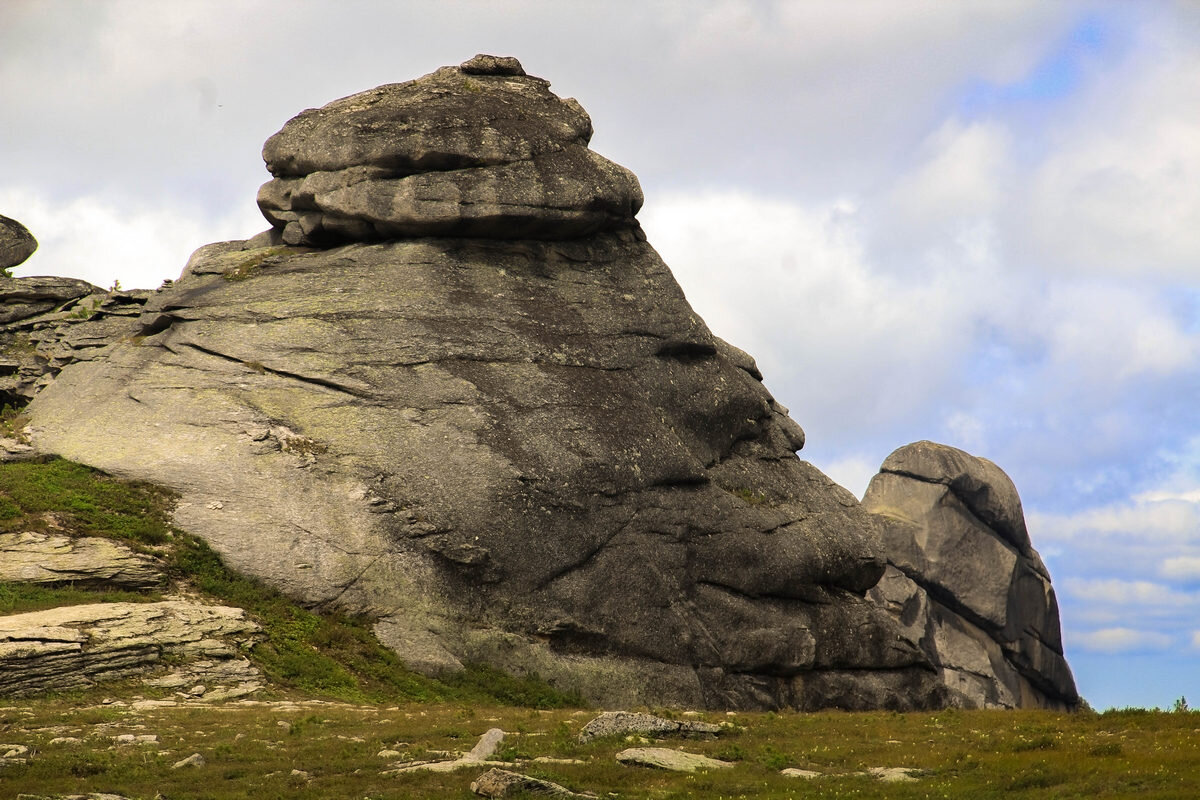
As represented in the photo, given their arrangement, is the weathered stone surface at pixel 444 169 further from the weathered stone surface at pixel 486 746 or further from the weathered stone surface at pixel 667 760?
the weathered stone surface at pixel 667 760

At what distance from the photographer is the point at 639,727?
3059 cm

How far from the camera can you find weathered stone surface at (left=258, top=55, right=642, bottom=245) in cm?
5588

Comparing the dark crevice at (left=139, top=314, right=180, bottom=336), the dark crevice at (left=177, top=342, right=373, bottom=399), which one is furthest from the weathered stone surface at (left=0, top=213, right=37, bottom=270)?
the dark crevice at (left=177, top=342, right=373, bottom=399)

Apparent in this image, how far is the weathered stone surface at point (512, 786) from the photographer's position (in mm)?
23578

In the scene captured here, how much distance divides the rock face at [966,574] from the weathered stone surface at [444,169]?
146 ft

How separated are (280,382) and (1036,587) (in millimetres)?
69428

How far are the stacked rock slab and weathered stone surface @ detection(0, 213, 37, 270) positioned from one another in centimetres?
2016

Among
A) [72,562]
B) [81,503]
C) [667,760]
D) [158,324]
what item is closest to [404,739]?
[667,760]

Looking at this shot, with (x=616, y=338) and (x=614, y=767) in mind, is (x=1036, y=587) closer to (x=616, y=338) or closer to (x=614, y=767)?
(x=616, y=338)

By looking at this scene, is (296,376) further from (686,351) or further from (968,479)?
(968,479)

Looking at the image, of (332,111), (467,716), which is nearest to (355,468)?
(467,716)

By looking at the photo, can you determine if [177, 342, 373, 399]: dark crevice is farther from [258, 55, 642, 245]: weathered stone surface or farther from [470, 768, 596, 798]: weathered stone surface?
[470, 768, 596, 798]: weathered stone surface

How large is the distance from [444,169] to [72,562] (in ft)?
79.4

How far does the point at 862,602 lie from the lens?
2169 inches
